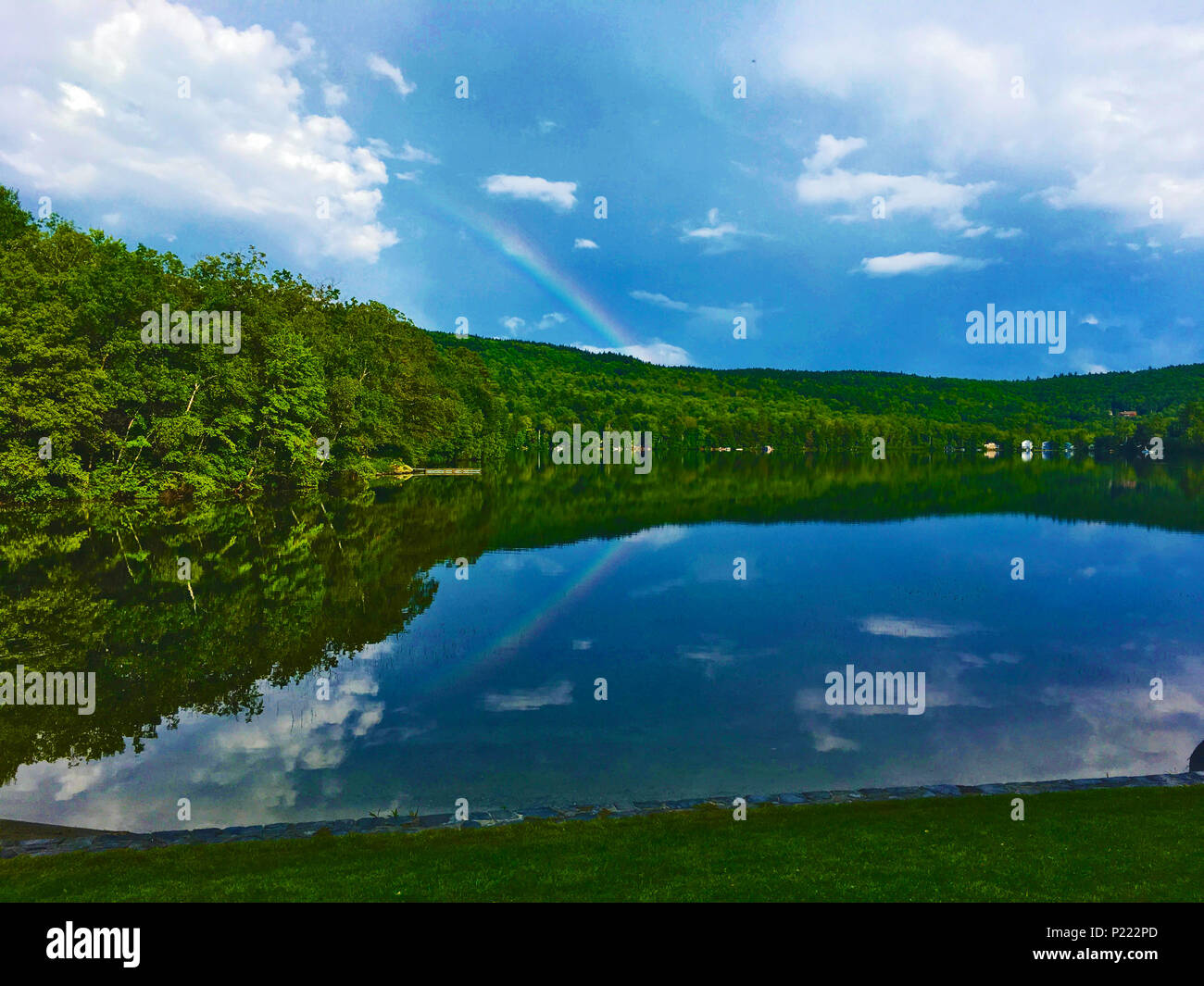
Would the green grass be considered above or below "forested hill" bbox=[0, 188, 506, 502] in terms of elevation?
below

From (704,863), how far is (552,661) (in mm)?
13610

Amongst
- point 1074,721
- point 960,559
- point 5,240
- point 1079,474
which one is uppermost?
point 5,240

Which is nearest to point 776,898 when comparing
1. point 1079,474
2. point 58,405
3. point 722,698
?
point 722,698

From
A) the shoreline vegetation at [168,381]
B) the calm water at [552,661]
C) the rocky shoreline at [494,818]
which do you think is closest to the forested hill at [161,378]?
the shoreline vegetation at [168,381]

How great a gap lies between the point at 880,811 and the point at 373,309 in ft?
324

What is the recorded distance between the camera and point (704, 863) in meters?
9.52

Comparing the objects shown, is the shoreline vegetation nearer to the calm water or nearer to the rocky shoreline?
the calm water

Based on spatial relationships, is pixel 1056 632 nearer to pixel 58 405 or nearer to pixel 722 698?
pixel 722 698

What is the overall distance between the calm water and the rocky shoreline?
121cm

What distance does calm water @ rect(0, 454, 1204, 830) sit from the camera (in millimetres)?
14797

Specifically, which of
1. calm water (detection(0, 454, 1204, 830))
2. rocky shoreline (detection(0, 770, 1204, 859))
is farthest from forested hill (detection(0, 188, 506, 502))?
rocky shoreline (detection(0, 770, 1204, 859))

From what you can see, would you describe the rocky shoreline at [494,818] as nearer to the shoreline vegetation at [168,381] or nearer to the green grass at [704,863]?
the green grass at [704,863]
